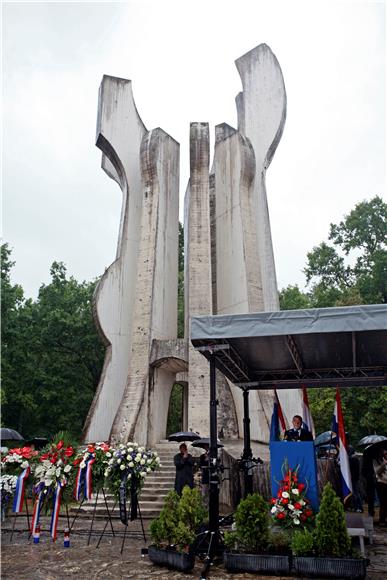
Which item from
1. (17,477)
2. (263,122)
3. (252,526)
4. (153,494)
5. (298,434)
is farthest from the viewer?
(263,122)

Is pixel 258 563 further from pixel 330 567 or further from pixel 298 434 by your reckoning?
pixel 298 434

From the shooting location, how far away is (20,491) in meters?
8.87

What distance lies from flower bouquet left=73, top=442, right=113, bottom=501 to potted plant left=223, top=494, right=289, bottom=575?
107 inches

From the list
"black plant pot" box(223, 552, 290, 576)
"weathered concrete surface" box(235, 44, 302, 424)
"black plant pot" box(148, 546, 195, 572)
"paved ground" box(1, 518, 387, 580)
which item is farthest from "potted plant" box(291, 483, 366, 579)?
"weathered concrete surface" box(235, 44, 302, 424)

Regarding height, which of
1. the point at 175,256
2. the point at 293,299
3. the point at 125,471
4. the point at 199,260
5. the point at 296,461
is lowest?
the point at 125,471

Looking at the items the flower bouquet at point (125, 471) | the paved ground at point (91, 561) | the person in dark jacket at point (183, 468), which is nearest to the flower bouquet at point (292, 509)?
the paved ground at point (91, 561)

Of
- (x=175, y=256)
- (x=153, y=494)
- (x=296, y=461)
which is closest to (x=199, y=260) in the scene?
(x=175, y=256)

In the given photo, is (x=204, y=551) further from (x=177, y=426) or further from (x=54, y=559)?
(x=177, y=426)

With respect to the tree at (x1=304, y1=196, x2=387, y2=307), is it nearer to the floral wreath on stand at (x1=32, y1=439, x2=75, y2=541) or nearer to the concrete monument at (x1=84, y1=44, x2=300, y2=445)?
the concrete monument at (x1=84, y1=44, x2=300, y2=445)

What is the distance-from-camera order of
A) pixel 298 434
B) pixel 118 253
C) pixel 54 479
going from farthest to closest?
pixel 118 253 → pixel 54 479 → pixel 298 434

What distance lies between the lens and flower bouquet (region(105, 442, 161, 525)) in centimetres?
823

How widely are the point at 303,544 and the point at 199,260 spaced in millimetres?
13542

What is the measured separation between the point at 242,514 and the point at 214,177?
16.9 m

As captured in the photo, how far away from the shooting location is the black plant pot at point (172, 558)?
6.39m
